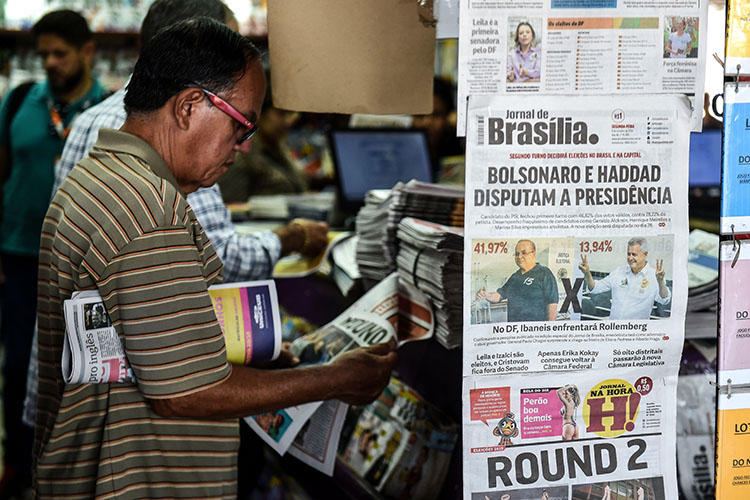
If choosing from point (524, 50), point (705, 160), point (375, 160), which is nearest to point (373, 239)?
point (524, 50)

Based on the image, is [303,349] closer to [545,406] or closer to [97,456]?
[97,456]

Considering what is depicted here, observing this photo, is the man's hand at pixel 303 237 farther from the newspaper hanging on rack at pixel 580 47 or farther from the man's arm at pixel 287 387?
the newspaper hanging on rack at pixel 580 47

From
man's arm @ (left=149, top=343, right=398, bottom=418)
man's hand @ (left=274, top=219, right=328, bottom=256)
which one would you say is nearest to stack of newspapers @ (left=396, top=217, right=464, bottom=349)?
man's arm @ (left=149, top=343, right=398, bottom=418)

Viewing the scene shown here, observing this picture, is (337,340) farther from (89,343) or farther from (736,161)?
(736,161)

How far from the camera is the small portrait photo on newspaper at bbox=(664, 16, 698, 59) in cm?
118

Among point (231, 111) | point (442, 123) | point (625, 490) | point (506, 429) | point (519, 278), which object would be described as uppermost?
point (442, 123)

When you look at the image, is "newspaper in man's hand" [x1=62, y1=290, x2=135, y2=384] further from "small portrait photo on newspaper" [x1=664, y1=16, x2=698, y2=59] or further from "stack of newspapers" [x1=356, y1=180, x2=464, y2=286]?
"small portrait photo on newspaper" [x1=664, y1=16, x2=698, y2=59]

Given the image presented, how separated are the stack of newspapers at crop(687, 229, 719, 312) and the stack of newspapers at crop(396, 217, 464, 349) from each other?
1.67ft

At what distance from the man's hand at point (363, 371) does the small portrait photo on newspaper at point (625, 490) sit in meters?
0.47

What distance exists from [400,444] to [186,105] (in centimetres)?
92

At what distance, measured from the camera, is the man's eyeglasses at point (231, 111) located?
138cm

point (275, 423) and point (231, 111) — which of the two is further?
point (275, 423)

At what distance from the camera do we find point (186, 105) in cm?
138

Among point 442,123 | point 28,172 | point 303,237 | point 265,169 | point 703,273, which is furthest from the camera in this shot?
point 442,123
